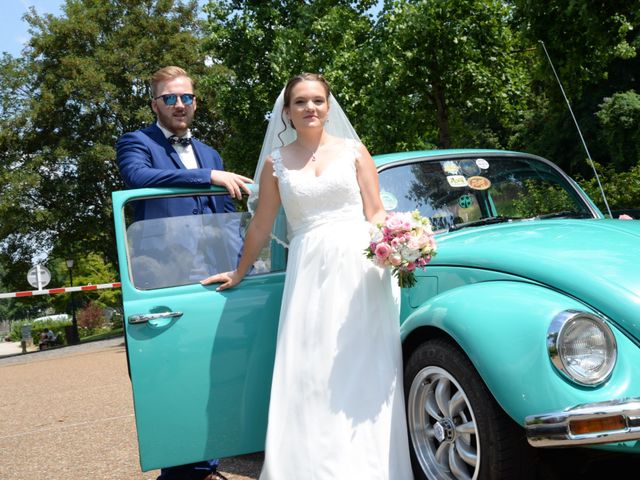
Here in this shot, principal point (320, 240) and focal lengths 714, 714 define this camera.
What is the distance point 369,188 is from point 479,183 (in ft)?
2.88

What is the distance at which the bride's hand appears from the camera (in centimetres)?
382

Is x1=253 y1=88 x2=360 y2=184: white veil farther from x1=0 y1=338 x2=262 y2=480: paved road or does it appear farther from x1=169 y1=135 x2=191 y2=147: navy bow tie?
x1=0 y1=338 x2=262 y2=480: paved road

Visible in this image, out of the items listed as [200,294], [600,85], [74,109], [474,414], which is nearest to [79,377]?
[200,294]

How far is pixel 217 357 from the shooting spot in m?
3.70

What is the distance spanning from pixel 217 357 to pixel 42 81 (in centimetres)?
2675

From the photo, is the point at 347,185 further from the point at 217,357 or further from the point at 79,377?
the point at 79,377

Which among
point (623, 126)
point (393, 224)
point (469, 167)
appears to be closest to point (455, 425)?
point (393, 224)

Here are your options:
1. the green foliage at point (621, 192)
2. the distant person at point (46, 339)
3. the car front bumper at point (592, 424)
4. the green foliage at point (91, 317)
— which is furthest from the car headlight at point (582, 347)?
→ the green foliage at point (91, 317)

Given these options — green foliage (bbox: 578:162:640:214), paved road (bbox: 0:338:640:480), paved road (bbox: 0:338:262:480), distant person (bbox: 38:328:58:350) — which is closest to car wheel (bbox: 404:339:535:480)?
paved road (bbox: 0:338:640:480)

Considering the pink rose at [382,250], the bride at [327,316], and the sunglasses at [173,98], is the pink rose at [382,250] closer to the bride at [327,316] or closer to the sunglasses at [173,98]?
the bride at [327,316]

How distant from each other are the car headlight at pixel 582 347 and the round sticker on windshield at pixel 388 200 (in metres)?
1.56

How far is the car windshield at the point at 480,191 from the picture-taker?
4.17 metres

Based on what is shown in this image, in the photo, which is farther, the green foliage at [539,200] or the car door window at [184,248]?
the green foliage at [539,200]

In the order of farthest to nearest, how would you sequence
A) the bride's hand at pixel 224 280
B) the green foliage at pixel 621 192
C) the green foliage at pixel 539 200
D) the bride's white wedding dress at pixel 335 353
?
the green foliage at pixel 621 192, the green foliage at pixel 539 200, the bride's hand at pixel 224 280, the bride's white wedding dress at pixel 335 353
